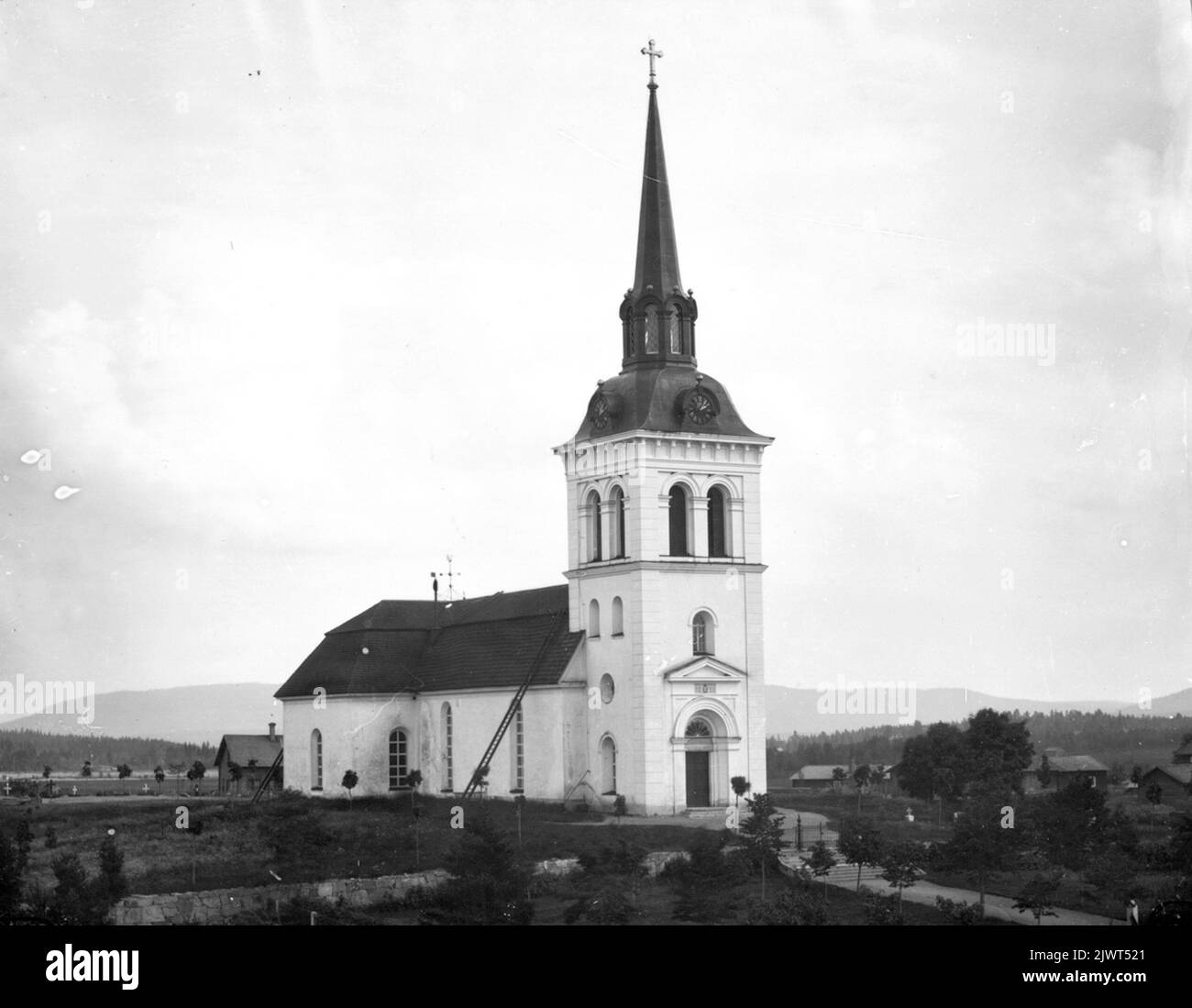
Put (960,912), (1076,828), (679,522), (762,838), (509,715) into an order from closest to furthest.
→ (960,912) → (1076,828) → (762,838) → (679,522) → (509,715)

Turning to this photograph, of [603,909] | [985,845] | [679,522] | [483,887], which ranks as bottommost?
[603,909]

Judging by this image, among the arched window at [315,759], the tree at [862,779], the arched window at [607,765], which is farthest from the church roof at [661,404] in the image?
the arched window at [315,759]

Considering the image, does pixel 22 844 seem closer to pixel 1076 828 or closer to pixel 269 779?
pixel 1076 828

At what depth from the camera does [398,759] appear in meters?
62.6

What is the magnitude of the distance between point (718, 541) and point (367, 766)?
1729 centimetres

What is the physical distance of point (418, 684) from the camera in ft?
207

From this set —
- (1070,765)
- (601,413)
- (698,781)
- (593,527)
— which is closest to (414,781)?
(593,527)

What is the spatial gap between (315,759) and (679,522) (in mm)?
19381

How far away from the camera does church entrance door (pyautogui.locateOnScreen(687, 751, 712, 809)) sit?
52219 millimetres

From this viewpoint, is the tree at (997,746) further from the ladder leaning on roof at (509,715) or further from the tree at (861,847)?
the ladder leaning on roof at (509,715)

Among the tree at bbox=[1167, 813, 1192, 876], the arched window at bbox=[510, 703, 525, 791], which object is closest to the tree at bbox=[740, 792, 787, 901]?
the tree at bbox=[1167, 813, 1192, 876]

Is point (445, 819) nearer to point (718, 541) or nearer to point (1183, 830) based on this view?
point (718, 541)

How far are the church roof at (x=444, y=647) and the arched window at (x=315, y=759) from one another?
1744mm
